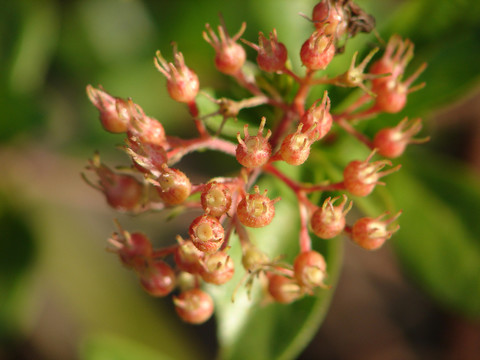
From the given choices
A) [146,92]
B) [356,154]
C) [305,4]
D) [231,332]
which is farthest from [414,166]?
[146,92]

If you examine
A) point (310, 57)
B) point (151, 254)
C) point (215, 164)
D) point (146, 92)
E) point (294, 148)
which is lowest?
point (215, 164)

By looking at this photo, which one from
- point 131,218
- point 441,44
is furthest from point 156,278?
point 131,218

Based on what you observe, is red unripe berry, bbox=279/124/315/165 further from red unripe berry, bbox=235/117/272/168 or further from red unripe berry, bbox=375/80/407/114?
red unripe berry, bbox=375/80/407/114

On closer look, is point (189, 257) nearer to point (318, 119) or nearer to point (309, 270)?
point (309, 270)

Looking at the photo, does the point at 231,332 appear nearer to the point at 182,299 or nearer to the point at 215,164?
the point at 182,299

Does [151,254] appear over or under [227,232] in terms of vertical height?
under
